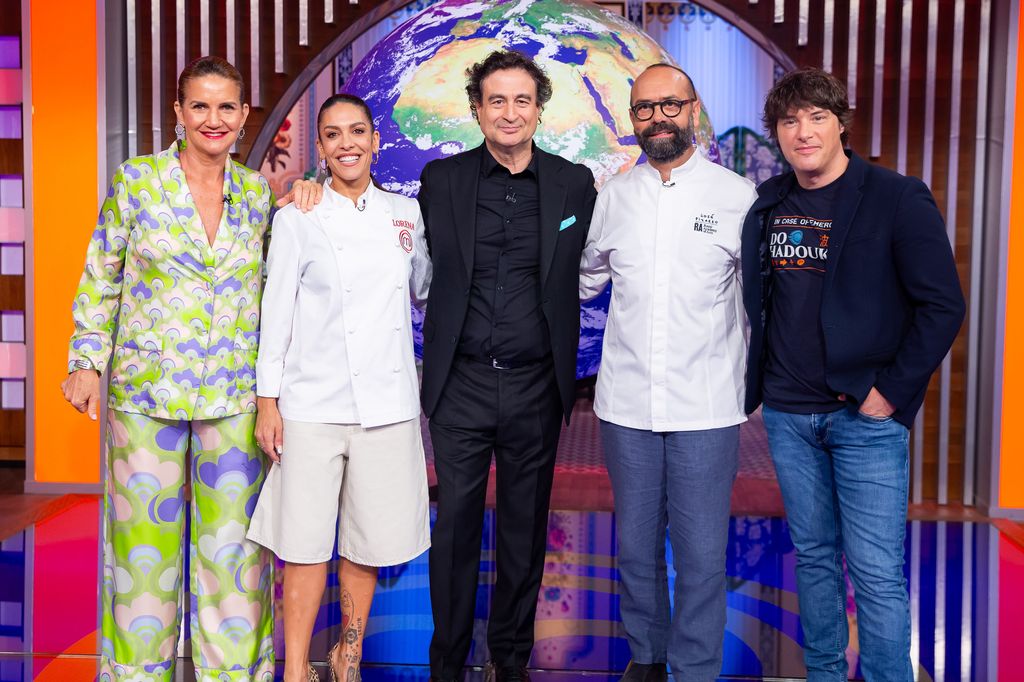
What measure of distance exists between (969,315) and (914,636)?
2.29 meters

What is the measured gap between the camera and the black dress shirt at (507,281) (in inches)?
106

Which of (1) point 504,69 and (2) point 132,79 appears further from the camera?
(2) point 132,79

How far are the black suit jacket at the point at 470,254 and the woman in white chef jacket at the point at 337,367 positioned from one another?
0.11 metres

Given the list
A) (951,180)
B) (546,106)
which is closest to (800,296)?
(546,106)

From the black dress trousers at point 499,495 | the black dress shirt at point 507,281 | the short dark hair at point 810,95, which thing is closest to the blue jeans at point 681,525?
the black dress trousers at point 499,495

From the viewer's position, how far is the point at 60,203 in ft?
17.2

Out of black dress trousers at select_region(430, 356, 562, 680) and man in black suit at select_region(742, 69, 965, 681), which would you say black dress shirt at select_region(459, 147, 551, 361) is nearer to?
black dress trousers at select_region(430, 356, 562, 680)

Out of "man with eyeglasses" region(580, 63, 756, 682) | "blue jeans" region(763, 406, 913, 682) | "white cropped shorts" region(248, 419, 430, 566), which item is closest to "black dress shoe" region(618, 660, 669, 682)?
"man with eyeglasses" region(580, 63, 756, 682)

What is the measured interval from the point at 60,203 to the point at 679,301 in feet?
13.0

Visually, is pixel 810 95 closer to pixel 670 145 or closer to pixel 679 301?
pixel 670 145

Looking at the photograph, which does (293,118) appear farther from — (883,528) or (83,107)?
(883,528)

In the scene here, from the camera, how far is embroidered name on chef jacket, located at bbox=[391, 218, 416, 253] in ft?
8.61

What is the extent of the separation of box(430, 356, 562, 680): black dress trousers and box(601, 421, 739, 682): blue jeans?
0.23 metres

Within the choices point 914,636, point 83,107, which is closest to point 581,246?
point 914,636
